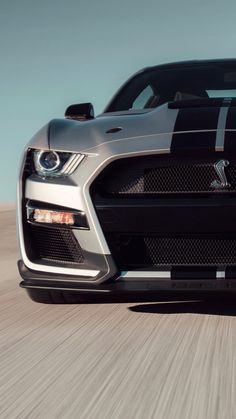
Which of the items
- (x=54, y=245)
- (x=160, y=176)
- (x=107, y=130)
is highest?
A: (x=107, y=130)

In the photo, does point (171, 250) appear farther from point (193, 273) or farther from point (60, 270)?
point (60, 270)

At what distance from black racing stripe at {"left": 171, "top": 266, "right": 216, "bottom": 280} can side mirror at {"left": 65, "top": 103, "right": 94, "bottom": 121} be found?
5.09 ft

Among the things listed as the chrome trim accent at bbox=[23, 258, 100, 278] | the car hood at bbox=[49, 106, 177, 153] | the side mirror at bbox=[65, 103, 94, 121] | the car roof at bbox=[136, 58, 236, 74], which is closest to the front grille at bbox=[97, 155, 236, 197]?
the car hood at bbox=[49, 106, 177, 153]

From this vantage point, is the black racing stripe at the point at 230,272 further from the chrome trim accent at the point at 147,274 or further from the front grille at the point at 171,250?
the chrome trim accent at the point at 147,274

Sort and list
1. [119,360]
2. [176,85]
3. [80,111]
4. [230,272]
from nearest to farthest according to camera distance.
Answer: [119,360] < [230,272] < [80,111] < [176,85]

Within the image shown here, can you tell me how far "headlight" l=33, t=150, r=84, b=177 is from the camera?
3.76 m

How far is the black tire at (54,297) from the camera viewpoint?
4145 mm

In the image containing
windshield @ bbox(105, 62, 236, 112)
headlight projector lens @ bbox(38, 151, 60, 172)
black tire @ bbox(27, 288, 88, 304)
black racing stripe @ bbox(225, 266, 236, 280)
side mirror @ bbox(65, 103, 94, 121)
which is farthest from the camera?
windshield @ bbox(105, 62, 236, 112)

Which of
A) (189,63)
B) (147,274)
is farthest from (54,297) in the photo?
(189,63)

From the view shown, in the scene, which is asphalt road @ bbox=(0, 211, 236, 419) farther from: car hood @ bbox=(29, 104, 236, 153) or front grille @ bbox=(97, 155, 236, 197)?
car hood @ bbox=(29, 104, 236, 153)

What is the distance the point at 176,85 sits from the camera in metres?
5.52

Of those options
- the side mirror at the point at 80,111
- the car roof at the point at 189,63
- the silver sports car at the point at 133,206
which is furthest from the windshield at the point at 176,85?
the silver sports car at the point at 133,206

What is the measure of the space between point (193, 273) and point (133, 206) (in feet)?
1.44

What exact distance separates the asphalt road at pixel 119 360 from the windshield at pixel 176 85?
1821 mm
